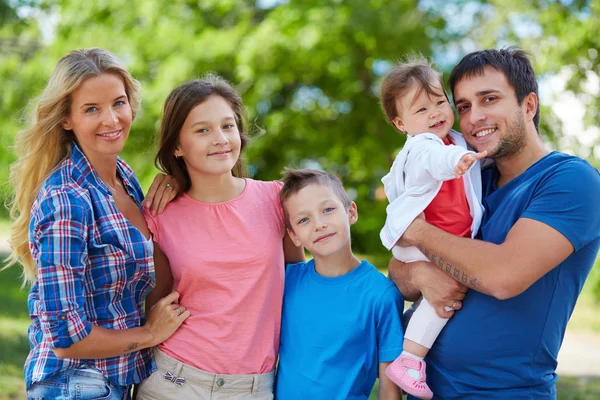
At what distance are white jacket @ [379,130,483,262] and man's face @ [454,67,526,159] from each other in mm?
115

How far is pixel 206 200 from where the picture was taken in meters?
3.12

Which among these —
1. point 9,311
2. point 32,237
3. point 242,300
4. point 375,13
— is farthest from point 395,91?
point 375,13

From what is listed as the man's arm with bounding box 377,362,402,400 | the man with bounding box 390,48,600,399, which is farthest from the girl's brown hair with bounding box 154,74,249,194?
the man's arm with bounding box 377,362,402,400

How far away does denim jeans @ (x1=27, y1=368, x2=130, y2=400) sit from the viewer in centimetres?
274

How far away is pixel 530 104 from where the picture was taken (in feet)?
9.84

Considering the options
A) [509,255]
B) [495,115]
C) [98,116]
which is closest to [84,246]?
[98,116]

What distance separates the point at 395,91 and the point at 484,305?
1.06 metres

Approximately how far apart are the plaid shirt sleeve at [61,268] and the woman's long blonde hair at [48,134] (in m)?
0.32

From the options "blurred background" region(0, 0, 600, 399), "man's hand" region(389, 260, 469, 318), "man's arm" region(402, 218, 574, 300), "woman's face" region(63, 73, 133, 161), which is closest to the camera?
"man's arm" region(402, 218, 574, 300)

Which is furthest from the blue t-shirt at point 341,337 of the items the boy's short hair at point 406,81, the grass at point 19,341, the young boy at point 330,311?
the grass at point 19,341

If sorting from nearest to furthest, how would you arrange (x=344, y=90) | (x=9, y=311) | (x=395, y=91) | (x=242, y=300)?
(x=242, y=300) < (x=395, y=91) < (x=9, y=311) < (x=344, y=90)

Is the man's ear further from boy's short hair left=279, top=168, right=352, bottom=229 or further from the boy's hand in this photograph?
boy's short hair left=279, top=168, right=352, bottom=229

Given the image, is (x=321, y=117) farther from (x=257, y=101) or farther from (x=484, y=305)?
(x=484, y=305)

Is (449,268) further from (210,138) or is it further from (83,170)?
(83,170)
